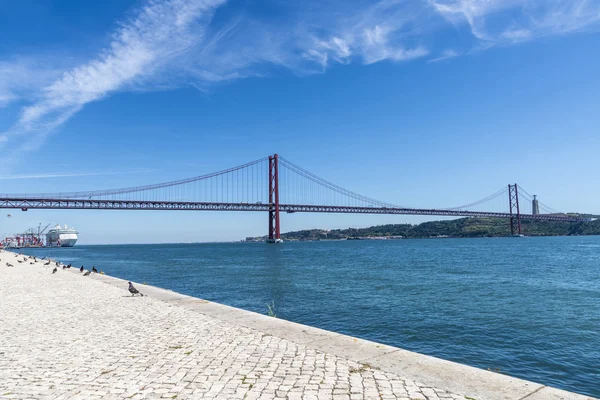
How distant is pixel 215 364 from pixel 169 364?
0.66m

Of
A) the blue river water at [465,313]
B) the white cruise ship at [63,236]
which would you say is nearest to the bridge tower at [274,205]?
the blue river water at [465,313]

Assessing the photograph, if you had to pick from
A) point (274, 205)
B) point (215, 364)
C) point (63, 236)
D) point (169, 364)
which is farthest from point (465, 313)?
point (63, 236)

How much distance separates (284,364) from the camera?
18.2ft

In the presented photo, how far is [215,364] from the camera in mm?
5629

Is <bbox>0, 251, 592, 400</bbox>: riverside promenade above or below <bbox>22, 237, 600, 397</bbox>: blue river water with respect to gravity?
above

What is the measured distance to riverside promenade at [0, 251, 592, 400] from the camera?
15.0 ft

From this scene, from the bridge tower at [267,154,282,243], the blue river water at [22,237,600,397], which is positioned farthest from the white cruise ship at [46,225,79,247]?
the blue river water at [22,237,600,397]

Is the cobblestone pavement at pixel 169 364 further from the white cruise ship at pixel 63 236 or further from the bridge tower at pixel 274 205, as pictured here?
the white cruise ship at pixel 63 236

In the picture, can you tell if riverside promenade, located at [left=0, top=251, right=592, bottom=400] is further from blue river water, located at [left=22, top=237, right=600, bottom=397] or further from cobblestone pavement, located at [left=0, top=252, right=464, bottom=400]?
blue river water, located at [left=22, top=237, right=600, bottom=397]

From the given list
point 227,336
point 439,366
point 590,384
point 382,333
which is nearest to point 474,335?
point 382,333

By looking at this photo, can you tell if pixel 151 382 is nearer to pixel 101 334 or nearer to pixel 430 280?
pixel 101 334

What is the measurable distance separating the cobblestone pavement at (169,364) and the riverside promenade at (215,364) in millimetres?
13

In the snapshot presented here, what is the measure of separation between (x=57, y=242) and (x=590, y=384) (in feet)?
610

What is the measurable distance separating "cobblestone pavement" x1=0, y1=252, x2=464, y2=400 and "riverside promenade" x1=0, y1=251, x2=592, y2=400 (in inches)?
0.5
